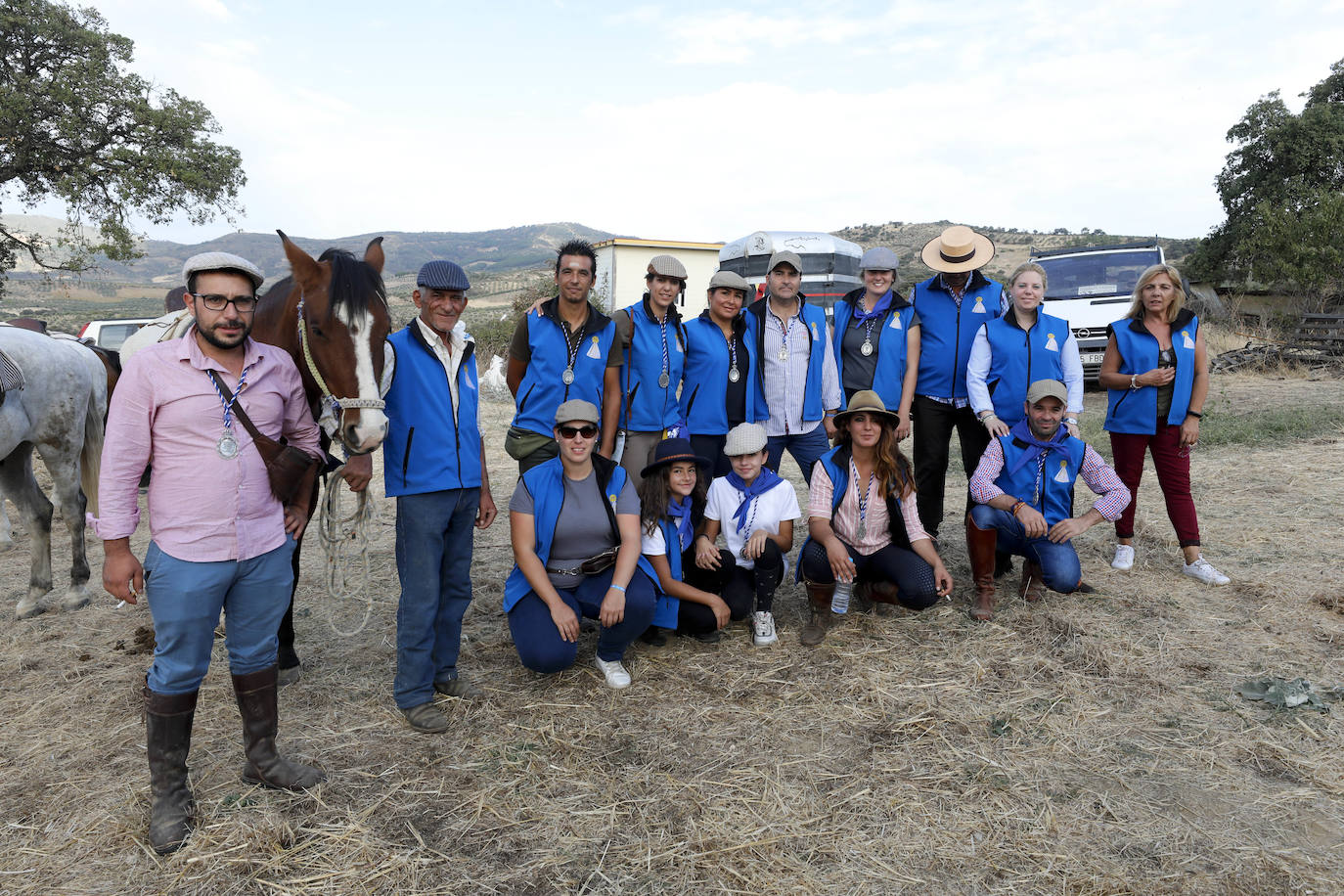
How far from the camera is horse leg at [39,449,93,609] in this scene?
15.7ft

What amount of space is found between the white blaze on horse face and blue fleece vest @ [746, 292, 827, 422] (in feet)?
7.87

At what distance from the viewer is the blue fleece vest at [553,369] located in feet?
12.4

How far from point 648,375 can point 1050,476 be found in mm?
2475

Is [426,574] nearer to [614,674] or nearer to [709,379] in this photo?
[614,674]

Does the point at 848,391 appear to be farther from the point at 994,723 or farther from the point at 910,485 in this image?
the point at 994,723

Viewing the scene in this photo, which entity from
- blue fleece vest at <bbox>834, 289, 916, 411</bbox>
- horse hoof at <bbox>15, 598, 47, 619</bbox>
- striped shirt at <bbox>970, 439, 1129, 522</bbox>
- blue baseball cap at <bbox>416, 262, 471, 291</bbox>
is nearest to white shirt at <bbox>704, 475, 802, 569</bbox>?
blue fleece vest at <bbox>834, 289, 916, 411</bbox>

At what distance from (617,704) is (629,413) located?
1.62m

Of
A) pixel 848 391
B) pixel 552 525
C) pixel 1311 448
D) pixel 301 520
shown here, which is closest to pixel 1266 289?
pixel 1311 448

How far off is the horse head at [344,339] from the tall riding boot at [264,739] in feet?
3.04

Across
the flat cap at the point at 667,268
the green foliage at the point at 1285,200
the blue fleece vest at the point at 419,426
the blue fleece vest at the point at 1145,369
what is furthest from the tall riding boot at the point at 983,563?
the green foliage at the point at 1285,200

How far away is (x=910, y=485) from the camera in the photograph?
4.11m

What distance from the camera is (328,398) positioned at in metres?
2.74

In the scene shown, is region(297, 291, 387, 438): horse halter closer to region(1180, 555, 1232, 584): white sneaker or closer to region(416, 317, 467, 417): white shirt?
region(416, 317, 467, 417): white shirt

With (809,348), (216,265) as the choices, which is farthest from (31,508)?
(809,348)
